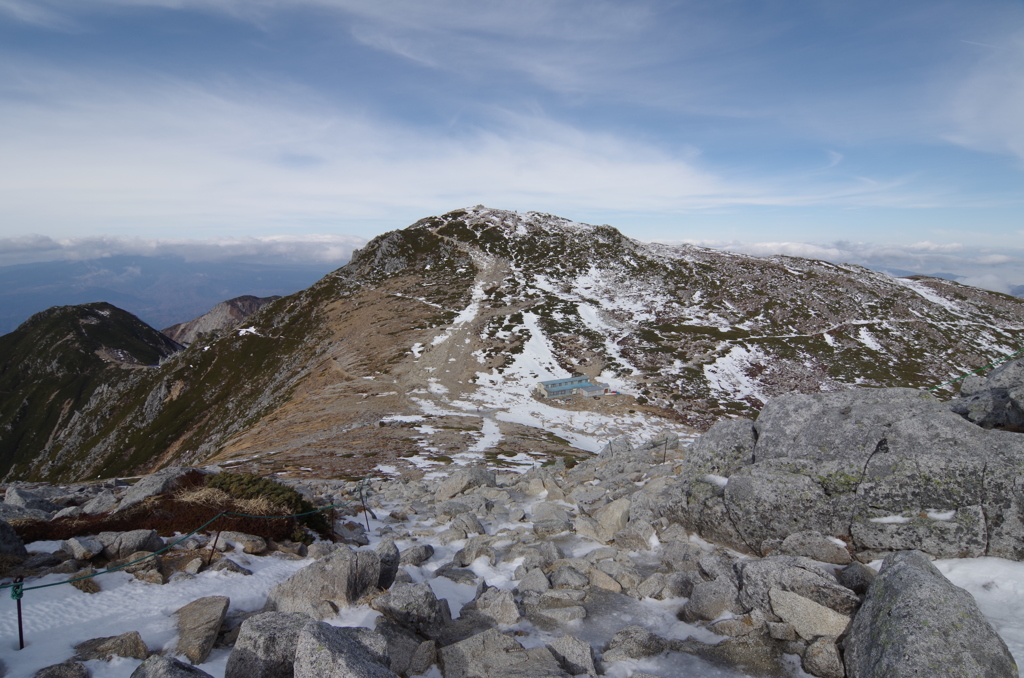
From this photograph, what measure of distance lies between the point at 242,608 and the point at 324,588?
1.55m

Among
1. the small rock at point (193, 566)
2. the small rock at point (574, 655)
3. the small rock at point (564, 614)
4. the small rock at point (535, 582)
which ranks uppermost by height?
the small rock at point (193, 566)

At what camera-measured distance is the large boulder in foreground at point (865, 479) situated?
31.4 feet

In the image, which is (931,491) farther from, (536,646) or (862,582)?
(536,646)

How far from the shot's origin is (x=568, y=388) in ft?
219

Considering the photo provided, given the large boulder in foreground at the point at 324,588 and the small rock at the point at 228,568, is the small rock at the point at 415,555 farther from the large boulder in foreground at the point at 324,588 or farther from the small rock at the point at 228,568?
the small rock at the point at 228,568

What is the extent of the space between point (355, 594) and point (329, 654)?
3.76m

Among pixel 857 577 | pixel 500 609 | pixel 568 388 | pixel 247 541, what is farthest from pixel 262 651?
pixel 568 388

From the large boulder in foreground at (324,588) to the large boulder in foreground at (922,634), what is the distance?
349 inches

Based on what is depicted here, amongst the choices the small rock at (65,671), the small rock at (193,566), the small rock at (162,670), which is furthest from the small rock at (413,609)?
the small rock at (65,671)

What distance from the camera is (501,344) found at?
267ft

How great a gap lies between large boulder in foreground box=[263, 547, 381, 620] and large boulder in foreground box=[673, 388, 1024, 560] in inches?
364

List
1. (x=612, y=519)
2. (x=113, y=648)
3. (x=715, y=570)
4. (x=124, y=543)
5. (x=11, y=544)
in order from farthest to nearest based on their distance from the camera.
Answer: (x=612, y=519), (x=715, y=570), (x=124, y=543), (x=11, y=544), (x=113, y=648)

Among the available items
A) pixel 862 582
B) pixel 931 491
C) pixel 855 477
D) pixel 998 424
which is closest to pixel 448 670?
pixel 862 582

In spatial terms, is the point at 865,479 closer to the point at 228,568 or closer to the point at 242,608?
the point at 242,608
